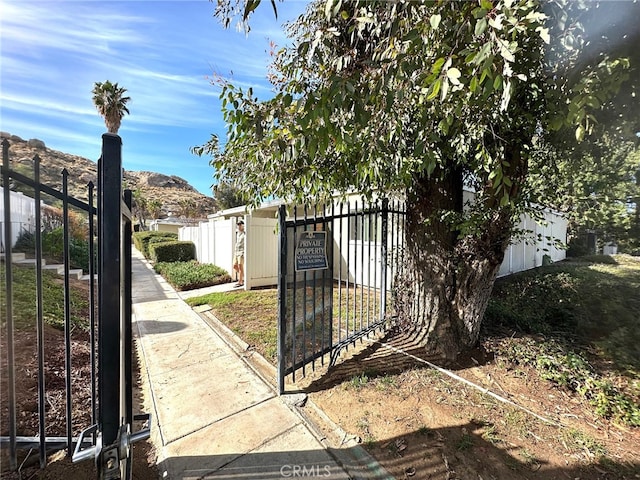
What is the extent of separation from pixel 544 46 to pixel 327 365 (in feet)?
12.7

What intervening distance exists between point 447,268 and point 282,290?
2227mm

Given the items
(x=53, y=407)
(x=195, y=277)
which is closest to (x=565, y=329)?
(x=53, y=407)

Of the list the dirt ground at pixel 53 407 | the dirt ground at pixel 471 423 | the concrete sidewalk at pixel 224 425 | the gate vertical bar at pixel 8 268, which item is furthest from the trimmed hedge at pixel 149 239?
the gate vertical bar at pixel 8 268

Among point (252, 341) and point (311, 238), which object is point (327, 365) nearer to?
point (252, 341)

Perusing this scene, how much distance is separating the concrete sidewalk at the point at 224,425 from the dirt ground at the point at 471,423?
32 cm

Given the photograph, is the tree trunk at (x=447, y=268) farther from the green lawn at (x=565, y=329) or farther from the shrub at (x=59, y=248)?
the shrub at (x=59, y=248)

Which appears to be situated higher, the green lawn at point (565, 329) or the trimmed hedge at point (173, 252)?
the trimmed hedge at point (173, 252)

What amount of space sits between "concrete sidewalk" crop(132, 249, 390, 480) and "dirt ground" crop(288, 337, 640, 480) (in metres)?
0.32

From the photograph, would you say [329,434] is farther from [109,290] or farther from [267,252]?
[267,252]

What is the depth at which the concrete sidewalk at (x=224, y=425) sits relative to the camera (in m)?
2.13

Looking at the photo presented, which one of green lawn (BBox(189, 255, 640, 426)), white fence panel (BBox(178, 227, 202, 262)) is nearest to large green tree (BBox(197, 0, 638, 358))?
green lawn (BBox(189, 255, 640, 426))

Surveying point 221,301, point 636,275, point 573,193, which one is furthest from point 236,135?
point 636,275

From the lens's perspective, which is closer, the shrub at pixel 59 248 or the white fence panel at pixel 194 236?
the shrub at pixel 59 248

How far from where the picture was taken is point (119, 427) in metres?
1.18
